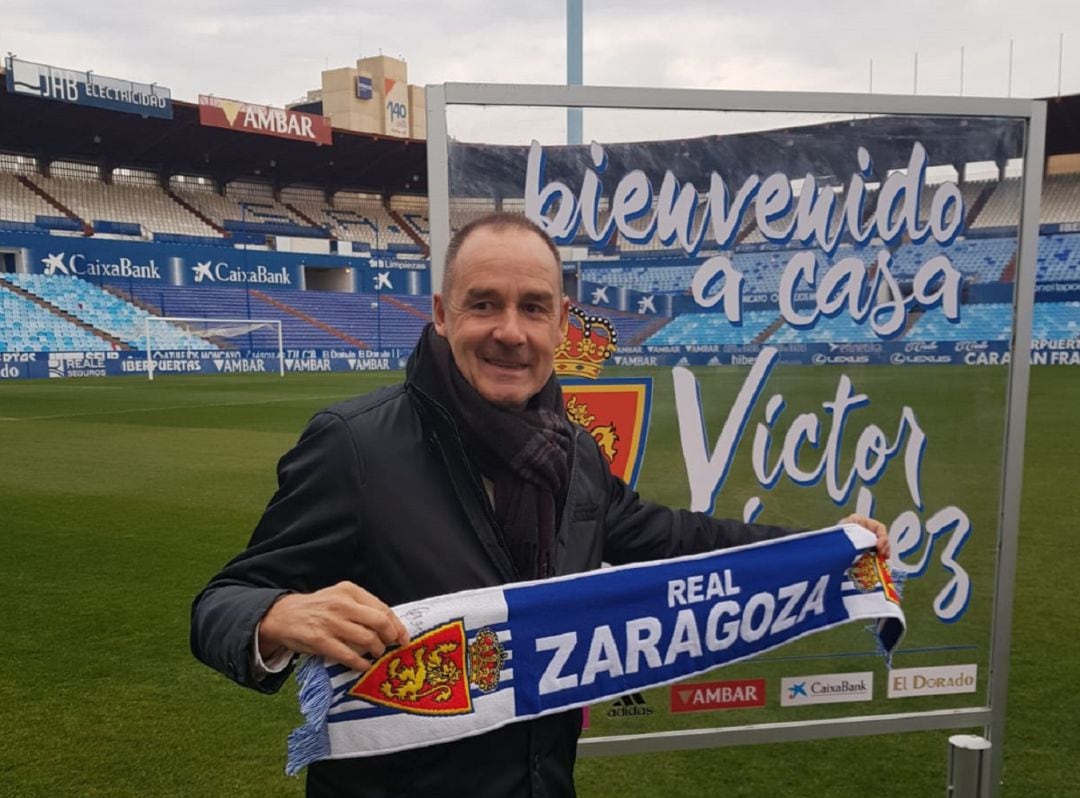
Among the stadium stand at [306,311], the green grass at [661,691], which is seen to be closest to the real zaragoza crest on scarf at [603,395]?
the green grass at [661,691]

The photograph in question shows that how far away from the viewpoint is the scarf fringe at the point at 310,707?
1.18m

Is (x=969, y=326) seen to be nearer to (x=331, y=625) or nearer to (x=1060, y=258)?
(x=331, y=625)

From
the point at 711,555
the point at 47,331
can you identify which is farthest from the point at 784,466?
the point at 47,331

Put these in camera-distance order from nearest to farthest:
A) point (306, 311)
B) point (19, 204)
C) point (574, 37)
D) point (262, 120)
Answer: point (574, 37) → point (19, 204) → point (306, 311) → point (262, 120)

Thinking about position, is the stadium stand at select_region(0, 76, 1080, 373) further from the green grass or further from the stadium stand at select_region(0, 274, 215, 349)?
the green grass

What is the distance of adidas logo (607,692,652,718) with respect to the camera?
2240 mm

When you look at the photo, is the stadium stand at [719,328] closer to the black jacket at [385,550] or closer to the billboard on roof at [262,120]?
the black jacket at [385,550]

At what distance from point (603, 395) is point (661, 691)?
2.81 feet

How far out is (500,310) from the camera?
134 centimetres

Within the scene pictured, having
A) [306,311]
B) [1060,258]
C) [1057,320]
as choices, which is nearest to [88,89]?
[306,311]

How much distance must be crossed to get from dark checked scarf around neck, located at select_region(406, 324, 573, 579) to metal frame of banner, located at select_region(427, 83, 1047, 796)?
0.50 meters

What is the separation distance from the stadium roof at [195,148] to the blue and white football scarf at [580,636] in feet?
96.8

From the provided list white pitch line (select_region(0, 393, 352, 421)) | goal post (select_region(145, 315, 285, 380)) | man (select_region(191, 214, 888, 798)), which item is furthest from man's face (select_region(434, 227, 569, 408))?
goal post (select_region(145, 315, 285, 380))

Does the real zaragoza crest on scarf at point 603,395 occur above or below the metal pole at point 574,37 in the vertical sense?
below
